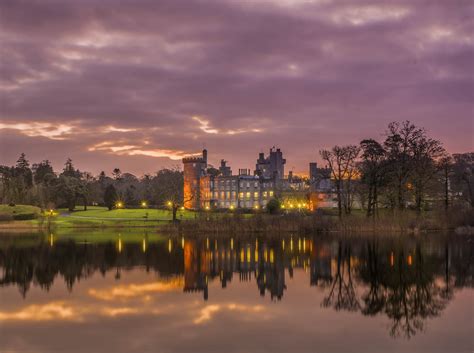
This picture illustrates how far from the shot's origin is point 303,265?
1240 inches

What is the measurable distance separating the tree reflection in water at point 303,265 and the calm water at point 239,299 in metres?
0.07

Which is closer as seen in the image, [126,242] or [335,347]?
[335,347]

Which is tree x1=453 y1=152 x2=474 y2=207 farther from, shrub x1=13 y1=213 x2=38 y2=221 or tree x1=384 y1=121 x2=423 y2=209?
shrub x1=13 y1=213 x2=38 y2=221

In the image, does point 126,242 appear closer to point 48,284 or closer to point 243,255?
point 243,255

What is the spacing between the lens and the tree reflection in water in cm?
2136

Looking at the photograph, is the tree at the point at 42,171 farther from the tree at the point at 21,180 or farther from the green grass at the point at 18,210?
the green grass at the point at 18,210

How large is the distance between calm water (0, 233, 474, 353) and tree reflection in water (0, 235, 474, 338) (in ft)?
0.23

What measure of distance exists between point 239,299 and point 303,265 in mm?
10508

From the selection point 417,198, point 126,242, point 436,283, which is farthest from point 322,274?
point 417,198

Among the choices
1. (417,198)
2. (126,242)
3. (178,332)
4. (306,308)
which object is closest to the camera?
(178,332)

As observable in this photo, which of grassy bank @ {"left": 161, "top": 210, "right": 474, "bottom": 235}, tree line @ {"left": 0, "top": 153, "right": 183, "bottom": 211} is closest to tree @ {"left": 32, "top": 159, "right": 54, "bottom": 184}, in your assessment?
tree line @ {"left": 0, "top": 153, "right": 183, "bottom": 211}

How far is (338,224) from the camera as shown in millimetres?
55906

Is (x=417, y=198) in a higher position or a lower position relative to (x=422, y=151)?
lower

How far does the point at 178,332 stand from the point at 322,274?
1349cm
